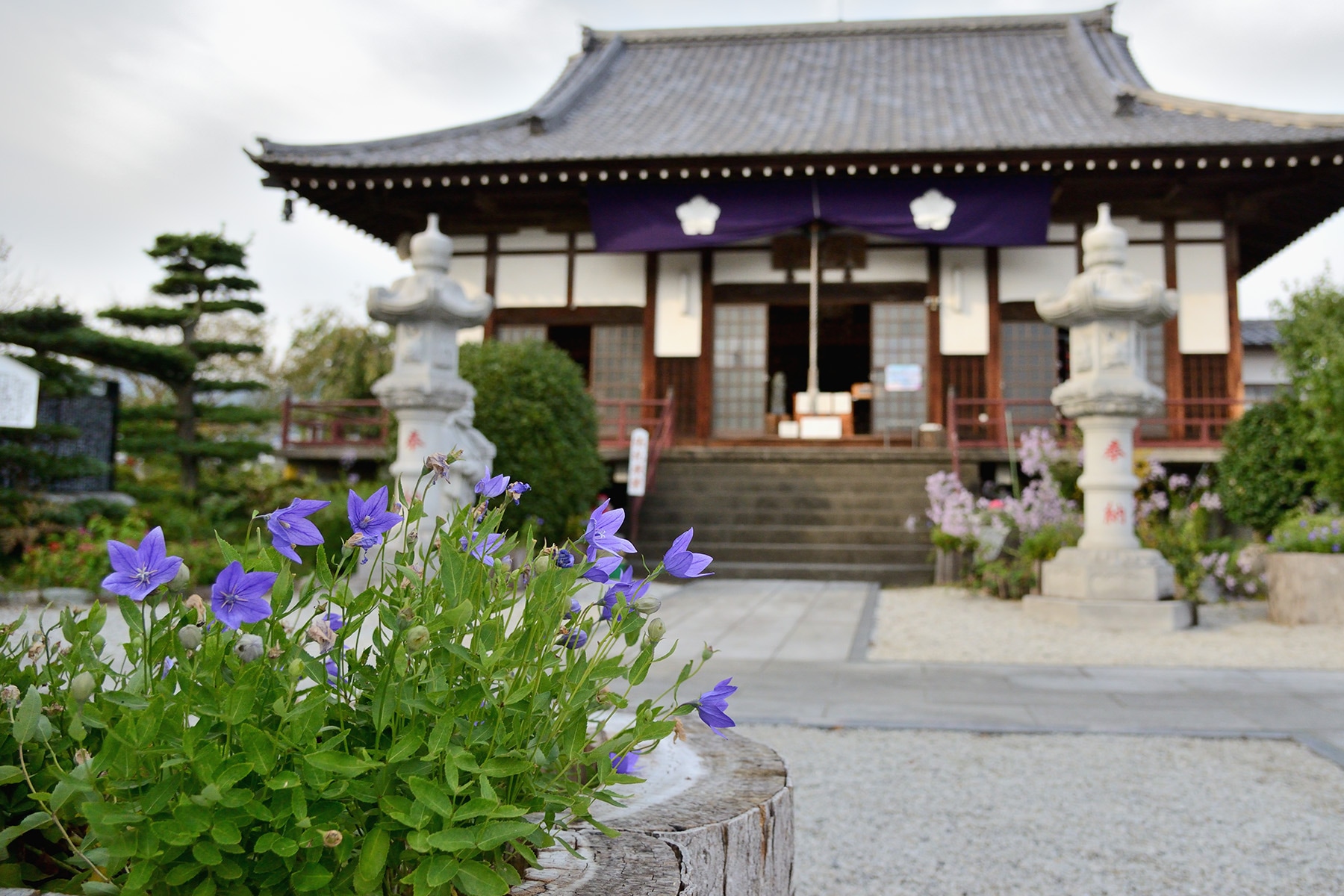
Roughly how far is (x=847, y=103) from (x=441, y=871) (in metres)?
13.8

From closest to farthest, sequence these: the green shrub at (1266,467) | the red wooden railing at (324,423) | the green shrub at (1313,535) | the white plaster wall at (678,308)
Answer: the green shrub at (1313,535) < the green shrub at (1266,467) < the red wooden railing at (324,423) < the white plaster wall at (678,308)

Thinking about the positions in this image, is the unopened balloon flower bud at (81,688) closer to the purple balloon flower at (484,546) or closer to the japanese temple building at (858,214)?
the purple balloon flower at (484,546)

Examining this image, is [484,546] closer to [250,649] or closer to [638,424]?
[250,649]

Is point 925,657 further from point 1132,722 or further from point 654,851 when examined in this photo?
point 654,851

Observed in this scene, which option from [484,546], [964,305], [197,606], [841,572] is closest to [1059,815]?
[484,546]

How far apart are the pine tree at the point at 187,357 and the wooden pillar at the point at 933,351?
26.2 feet

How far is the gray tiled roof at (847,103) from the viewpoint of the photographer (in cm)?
1104

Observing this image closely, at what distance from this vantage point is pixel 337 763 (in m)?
0.81

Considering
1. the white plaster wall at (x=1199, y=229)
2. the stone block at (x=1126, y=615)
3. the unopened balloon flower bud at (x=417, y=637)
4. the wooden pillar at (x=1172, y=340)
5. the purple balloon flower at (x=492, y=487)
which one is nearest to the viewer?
the unopened balloon flower bud at (x=417, y=637)

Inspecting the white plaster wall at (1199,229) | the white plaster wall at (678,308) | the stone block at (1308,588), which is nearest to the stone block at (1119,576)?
the stone block at (1308,588)

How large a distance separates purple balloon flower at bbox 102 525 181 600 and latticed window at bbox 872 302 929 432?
1183 centimetres

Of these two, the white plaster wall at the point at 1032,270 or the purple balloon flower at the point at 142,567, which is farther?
the white plaster wall at the point at 1032,270

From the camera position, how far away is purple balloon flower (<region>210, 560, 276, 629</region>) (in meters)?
0.84

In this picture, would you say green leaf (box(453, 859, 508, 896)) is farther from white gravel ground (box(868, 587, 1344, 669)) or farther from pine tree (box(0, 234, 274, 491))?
pine tree (box(0, 234, 274, 491))
